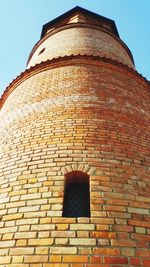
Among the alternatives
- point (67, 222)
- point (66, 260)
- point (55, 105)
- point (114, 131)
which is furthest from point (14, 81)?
point (66, 260)

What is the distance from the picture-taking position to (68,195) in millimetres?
3191

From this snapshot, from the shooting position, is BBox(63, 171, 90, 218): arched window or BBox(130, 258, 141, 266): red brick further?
BBox(63, 171, 90, 218): arched window

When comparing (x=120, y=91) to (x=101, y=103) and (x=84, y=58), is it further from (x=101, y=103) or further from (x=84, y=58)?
(x=84, y=58)

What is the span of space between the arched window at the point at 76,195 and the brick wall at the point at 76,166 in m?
0.10

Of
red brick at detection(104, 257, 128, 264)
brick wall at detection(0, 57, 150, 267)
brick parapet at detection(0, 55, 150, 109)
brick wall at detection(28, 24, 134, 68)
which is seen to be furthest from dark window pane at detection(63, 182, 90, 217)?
brick wall at detection(28, 24, 134, 68)

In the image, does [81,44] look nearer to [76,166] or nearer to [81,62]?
[81,62]

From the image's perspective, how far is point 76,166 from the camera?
3.29m

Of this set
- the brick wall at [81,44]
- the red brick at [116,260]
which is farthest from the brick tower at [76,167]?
the brick wall at [81,44]

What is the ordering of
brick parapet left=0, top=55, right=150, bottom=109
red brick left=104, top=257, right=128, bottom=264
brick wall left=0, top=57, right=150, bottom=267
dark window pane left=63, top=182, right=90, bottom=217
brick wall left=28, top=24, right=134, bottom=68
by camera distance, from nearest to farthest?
1. red brick left=104, top=257, right=128, bottom=264
2. brick wall left=0, top=57, right=150, bottom=267
3. dark window pane left=63, top=182, right=90, bottom=217
4. brick parapet left=0, top=55, right=150, bottom=109
5. brick wall left=28, top=24, right=134, bottom=68

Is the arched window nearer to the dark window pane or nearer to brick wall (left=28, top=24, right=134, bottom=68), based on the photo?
the dark window pane

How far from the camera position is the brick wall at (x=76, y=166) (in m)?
2.54

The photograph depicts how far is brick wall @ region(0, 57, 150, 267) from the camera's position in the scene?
2541mm

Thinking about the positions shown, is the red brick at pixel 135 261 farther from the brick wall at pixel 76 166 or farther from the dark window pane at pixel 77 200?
the dark window pane at pixel 77 200

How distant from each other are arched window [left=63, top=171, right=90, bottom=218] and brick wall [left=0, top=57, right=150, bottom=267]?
10 cm
